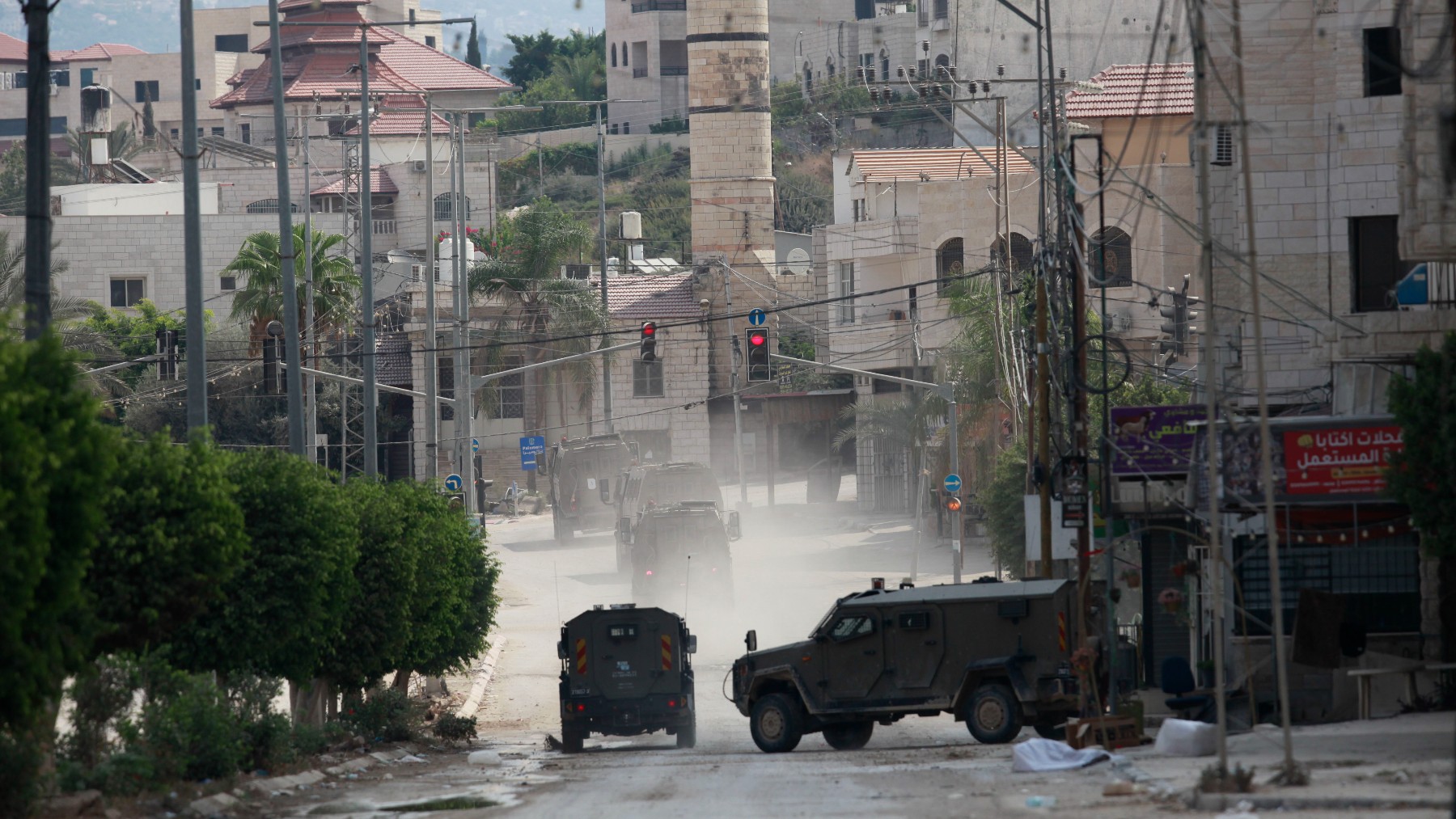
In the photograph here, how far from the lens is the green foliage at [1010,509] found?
35.8 m

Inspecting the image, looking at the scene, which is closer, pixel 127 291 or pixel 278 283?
pixel 278 283

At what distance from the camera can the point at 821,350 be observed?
221 ft

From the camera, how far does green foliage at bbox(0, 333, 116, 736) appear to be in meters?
10.9

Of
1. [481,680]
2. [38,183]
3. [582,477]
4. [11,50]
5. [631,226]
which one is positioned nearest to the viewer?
[38,183]

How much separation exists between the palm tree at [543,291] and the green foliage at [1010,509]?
88.4ft

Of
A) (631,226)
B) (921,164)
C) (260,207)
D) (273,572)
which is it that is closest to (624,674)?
(273,572)

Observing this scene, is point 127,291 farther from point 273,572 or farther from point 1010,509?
point 273,572

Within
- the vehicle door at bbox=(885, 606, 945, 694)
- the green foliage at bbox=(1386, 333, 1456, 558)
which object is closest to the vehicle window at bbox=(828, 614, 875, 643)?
the vehicle door at bbox=(885, 606, 945, 694)

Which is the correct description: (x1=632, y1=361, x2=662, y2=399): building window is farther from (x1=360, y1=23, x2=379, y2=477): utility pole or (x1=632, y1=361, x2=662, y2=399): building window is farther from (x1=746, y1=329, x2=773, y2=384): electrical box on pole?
(x1=360, y1=23, x2=379, y2=477): utility pole

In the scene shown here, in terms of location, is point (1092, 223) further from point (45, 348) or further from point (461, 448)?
point (45, 348)

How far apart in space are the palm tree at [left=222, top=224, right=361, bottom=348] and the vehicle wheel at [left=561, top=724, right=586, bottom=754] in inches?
1074

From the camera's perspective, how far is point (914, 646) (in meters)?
21.4

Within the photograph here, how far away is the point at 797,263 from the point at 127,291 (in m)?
28.9

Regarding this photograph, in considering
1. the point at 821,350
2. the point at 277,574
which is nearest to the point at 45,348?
the point at 277,574
